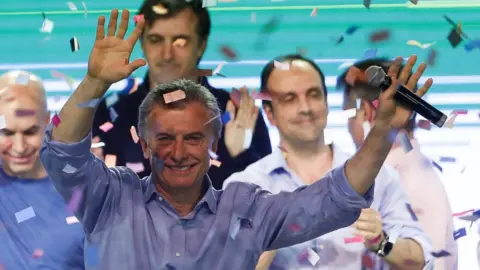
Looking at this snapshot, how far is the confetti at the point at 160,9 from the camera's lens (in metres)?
1.84

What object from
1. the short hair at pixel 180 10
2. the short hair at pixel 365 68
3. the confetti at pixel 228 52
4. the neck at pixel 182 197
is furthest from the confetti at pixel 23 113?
the short hair at pixel 365 68

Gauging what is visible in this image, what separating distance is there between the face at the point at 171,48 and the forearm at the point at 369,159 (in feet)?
2.17

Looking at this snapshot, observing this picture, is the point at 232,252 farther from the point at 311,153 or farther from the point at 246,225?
the point at 311,153

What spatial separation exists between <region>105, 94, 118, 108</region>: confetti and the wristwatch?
0.66m

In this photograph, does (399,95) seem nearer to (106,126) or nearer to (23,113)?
(106,126)

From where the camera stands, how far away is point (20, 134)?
5.83 feet

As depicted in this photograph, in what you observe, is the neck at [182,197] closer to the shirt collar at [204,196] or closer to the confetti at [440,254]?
the shirt collar at [204,196]

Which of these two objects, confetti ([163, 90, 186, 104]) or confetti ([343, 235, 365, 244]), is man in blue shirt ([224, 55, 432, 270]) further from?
confetti ([163, 90, 186, 104])

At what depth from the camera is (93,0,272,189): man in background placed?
5.89ft

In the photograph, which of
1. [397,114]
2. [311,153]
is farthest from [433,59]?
[397,114]

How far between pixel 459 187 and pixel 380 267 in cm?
28

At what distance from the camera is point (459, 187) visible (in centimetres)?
183

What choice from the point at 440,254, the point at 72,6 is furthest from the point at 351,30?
the point at 72,6

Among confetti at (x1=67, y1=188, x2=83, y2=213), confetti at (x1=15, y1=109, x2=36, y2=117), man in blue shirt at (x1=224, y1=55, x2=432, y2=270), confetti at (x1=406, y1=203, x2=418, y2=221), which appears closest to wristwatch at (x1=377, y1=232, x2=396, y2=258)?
man in blue shirt at (x1=224, y1=55, x2=432, y2=270)
